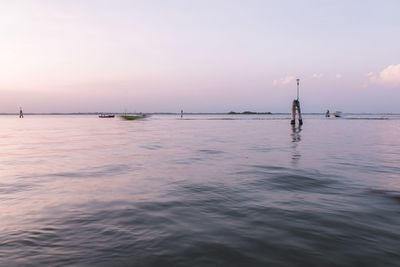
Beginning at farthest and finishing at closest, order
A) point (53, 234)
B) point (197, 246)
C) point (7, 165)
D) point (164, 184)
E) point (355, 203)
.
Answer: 1. point (7, 165)
2. point (164, 184)
3. point (355, 203)
4. point (53, 234)
5. point (197, 246)

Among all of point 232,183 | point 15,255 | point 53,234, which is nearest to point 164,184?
point 232,183

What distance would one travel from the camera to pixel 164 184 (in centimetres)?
955

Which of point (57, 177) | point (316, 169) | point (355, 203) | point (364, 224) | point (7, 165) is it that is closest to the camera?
point (364, 224)

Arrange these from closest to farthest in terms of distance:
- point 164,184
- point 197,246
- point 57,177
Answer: point 197,246 → point 164,184 → point 57,177

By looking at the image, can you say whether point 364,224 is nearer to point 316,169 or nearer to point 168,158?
point 316,169

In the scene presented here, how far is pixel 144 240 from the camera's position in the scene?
16.3 feet

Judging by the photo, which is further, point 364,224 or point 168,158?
point 168,158

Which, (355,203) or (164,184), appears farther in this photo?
(164,184)

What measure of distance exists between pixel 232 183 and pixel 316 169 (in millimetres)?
4850

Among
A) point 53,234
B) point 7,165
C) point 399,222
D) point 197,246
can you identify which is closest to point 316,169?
point 399,222

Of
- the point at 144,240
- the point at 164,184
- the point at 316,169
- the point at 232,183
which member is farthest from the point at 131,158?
the point at 144,240

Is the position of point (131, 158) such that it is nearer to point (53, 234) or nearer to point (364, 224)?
point (53, 234)

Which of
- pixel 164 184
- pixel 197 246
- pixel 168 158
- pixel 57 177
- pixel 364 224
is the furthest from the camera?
pixel 168 158

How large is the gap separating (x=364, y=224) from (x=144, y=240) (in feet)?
15.3
